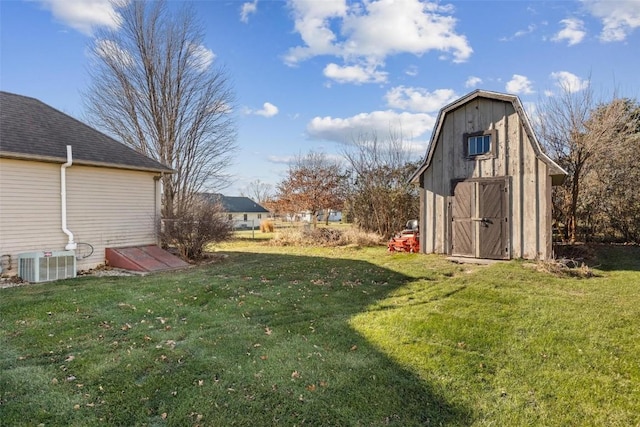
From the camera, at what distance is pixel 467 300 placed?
5.38 m

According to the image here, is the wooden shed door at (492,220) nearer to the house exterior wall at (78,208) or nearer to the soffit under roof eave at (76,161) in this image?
the soffit under roof eave at (76,161)

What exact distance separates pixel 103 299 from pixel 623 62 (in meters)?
15.7

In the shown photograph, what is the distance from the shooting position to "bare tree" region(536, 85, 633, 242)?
1118 cm

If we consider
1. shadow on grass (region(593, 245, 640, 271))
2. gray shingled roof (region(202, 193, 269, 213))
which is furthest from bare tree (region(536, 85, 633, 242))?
gray shingled roof (region(202, 193, 269, 213))

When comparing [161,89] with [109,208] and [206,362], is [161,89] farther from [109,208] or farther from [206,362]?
[206,362]

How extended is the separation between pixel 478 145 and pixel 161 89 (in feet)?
41.6

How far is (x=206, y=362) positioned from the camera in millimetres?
3342

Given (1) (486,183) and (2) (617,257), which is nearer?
(1) (486,183)

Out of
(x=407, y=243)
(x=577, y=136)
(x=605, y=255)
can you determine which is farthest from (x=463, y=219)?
(x=577, y=136)

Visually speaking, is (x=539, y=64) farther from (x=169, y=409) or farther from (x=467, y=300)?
(x=169, y=409)

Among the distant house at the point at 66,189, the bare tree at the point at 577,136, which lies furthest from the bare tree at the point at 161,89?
the bare tree at the point at 577,136

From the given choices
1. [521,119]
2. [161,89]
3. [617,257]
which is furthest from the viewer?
[161,89]

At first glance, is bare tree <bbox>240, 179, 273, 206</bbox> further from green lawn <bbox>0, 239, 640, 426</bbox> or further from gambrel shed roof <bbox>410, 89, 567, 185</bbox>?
green lawn <bbox>0, 239, 640, 426</bbox>

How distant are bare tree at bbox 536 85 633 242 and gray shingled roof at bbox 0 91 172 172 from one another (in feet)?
42.0
